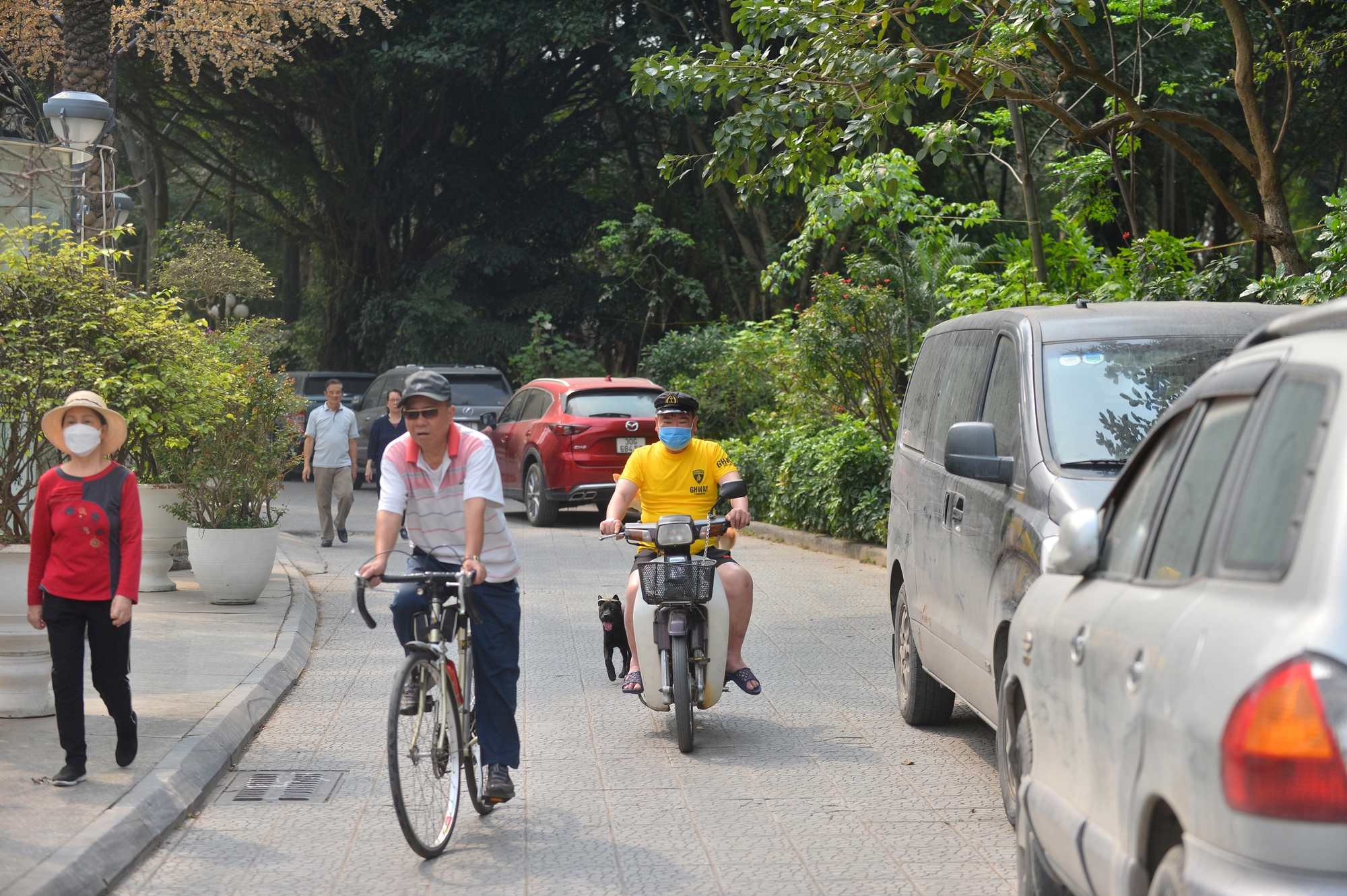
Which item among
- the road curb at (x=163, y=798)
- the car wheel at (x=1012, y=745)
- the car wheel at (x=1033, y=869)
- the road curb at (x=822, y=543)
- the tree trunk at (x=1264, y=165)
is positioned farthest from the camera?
the road curb at (x=822, y=543)

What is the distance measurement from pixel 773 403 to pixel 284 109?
684 inches

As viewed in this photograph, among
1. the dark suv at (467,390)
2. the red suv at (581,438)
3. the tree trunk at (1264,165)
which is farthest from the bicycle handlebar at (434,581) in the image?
the dark suv at (467,390)

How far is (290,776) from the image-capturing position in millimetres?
6410

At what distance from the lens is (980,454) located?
5609 millimetres

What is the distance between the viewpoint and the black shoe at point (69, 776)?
225 inches

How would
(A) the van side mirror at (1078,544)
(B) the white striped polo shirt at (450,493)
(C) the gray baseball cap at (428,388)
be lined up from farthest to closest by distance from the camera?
(B) the white striped polo shirt at (450,493) < (C) the gray baseball cap at (428,388) < (A) the van side mirror at (1078,544)

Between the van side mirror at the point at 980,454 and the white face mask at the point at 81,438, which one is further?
the white face mask at the point at 81,438

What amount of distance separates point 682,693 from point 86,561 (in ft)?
9.20

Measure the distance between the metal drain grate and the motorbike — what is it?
1618 millimetres

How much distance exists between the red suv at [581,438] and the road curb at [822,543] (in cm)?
184

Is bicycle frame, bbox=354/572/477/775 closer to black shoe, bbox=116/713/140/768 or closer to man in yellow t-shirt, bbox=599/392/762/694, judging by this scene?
black shoe, bbox=116/713/140/768

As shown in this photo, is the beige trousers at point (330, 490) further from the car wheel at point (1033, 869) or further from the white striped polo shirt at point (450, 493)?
the car wheel at point (1033, 869)

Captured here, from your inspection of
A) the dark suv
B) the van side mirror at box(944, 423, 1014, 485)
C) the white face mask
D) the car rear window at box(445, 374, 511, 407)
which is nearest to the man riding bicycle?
the white face mask

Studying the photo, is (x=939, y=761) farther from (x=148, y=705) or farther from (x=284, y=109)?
(x=284, y=109)
